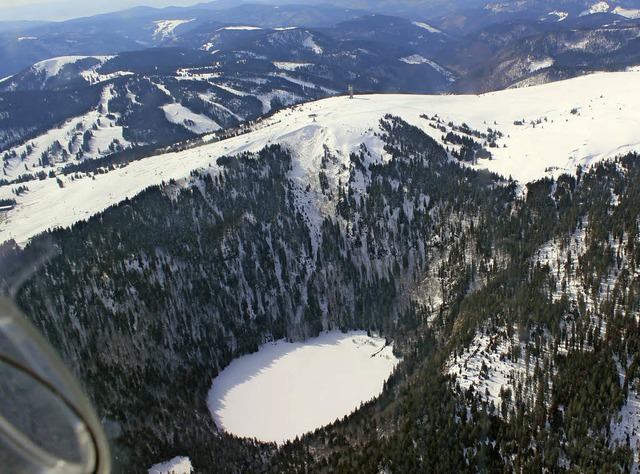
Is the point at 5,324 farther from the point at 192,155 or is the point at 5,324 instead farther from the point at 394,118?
→ the point at 394,118

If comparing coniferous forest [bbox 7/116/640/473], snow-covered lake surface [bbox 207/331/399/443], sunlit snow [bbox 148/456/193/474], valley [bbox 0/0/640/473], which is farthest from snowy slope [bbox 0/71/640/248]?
sunlit snow [bbox 148/456/193/474]

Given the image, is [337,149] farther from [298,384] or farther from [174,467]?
[174,467]

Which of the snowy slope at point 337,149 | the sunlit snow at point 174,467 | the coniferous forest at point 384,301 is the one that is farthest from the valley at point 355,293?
the snowy slope at point 337,149

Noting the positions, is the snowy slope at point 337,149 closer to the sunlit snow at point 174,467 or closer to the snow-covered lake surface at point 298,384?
the snow-covered lake surface at point 298,384

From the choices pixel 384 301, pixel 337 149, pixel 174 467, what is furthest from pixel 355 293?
pixel 174 467

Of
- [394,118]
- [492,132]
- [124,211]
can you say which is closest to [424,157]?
[394,118]
